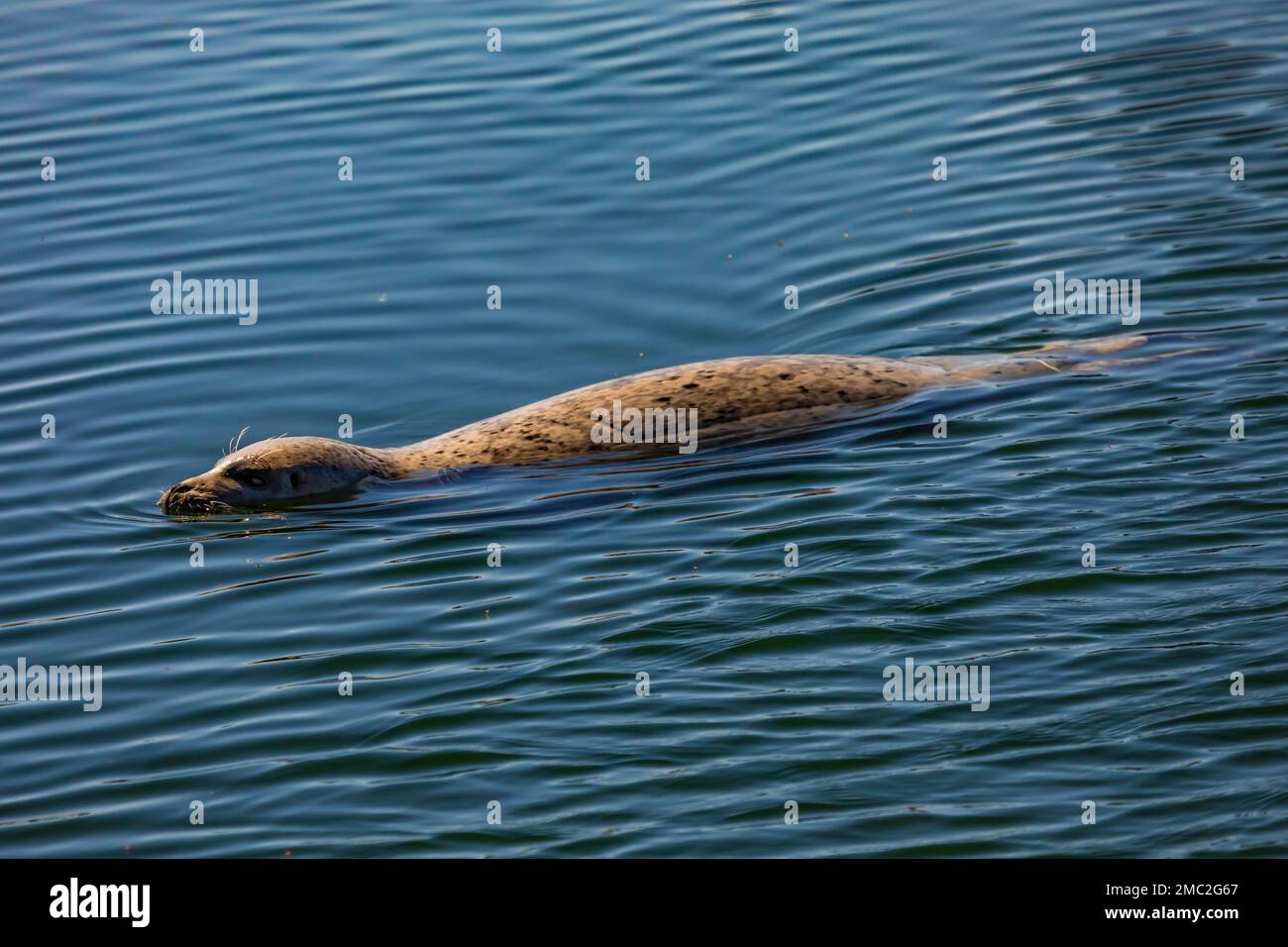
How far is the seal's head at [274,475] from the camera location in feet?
31.1

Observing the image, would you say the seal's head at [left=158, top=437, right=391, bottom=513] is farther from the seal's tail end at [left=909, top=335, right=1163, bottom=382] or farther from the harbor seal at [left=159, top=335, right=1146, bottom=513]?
the seal's tail end at [left=909, top=335, right=1163, bottom=382]

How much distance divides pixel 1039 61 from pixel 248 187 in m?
7.19

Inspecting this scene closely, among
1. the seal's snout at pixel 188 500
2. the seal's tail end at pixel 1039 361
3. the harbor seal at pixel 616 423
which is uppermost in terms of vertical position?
the seal's tail end at pixel 1039 361

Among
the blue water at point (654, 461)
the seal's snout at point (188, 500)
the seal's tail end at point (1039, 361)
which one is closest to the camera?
the blue water at point (654, 461)

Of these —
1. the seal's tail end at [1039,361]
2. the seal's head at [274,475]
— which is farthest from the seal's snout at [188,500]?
the seal's tail end at [1039,361]

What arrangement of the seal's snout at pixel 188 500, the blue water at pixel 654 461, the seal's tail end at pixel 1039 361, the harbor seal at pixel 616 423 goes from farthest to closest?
the seal's tail end at pixel 1039 361, the harbor seal at pixel 616 423, the seal's snout at pixel 188 500, the blue water at pixel 654 461

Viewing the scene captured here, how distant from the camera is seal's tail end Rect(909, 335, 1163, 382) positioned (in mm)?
10344

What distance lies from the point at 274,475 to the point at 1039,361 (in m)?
4.53

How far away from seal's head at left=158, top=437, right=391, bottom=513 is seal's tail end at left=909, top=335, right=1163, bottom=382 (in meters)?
3.46

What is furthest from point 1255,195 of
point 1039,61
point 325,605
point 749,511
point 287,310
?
point 325,605

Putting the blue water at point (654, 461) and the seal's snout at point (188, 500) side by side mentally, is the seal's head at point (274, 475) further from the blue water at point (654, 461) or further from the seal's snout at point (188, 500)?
the blue water at point (654, 461)

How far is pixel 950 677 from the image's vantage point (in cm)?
671

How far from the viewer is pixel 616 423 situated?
9906mm

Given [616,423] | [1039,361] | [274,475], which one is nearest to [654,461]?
[616,423]
